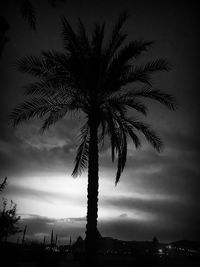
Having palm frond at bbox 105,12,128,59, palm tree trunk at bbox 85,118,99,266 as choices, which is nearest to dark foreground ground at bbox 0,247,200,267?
palm tree trunk at bbox 85,118,99,266

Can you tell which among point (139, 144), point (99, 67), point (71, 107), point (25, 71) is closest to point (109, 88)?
point (99, 67)

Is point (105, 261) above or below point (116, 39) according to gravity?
below

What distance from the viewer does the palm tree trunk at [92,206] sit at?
1048 centimetres

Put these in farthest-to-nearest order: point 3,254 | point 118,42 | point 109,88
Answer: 1. point 3,254
2. point 118,42
3. point 109,88

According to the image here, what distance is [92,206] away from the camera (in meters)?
11.0

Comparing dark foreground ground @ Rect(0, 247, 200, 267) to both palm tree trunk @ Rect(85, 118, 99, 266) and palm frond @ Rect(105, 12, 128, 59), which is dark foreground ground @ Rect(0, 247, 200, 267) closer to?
palm tree trunk @ Rect(85, 118, 99, 266)

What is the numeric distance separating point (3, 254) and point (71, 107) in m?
8.56

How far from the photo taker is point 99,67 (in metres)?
12.9

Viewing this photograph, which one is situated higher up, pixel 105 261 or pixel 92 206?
pixel 92 206

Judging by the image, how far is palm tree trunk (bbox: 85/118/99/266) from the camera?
10.5 meters

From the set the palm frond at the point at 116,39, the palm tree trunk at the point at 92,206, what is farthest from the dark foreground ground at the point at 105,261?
the palm frond at the point at 116,39

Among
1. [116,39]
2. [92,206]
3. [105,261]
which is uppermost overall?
[116,39]

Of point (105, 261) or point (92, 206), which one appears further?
point (105, 261)

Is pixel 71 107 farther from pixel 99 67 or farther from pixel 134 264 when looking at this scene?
pixel 134 264
